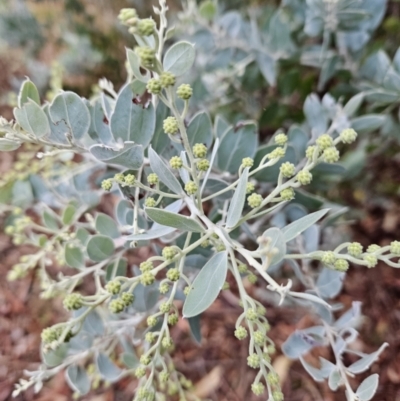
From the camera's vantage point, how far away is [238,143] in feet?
3.37

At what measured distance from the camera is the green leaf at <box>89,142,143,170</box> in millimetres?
759

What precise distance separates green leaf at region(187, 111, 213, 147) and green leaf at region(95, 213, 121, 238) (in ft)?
0.88

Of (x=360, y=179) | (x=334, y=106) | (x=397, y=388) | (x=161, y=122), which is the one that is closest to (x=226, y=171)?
(x=161, y=122)

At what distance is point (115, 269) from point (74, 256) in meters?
0.10

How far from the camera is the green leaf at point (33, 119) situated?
29.9 inches

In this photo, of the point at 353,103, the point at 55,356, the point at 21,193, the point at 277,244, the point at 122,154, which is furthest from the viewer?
the point at 21,193

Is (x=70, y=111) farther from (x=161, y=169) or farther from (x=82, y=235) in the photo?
(x=82, y=235)

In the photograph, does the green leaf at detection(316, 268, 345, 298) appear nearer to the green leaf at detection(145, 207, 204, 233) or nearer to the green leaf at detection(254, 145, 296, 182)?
the green leaf at detection(254, 145, 296, 182)

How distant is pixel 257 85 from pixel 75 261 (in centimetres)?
83

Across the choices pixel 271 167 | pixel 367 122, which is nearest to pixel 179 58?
pixel 271 167

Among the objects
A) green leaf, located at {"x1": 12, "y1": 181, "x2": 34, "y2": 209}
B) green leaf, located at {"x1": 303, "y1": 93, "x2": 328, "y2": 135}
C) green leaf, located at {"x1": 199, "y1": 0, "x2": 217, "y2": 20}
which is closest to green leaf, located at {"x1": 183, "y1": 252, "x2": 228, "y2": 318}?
green leaf, located at {"x1": 303, "y1": 93, "x2": 328, "y2": 135}

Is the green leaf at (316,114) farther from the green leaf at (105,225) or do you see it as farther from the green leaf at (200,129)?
the green leaf at (105,225)

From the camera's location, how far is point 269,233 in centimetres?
68

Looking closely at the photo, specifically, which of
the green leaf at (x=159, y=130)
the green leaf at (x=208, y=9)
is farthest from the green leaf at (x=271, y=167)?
the green leaf at (x=208, y=9)
